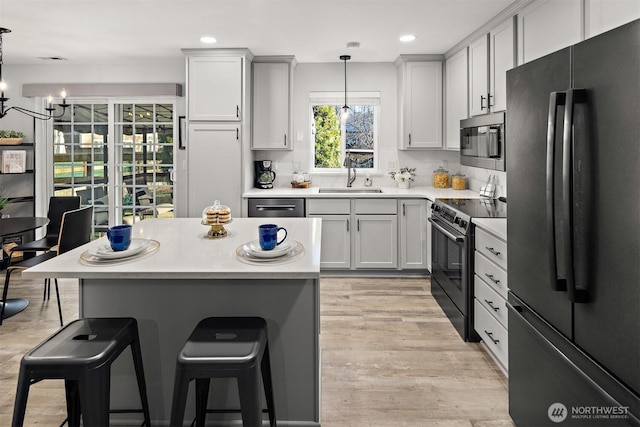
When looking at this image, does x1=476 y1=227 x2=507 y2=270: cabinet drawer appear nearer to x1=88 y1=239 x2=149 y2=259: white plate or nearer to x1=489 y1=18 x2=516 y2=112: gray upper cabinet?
x1=489 y1=18 x2=516 y2=112: gray upper cabinet

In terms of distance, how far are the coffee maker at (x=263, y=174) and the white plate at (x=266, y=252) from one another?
3.03 meters

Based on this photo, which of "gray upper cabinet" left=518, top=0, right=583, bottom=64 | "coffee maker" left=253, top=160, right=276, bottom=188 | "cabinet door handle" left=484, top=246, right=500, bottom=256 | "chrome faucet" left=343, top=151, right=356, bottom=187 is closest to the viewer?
"gray upper cabinet" left=518, top=0, right=583, bottom=64

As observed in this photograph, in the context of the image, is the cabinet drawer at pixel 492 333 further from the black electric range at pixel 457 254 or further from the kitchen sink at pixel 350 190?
the kitchen sink at pixel 350 190

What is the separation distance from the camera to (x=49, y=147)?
17.6ft

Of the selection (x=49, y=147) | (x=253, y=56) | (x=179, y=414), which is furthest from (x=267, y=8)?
(x=49, y=147)

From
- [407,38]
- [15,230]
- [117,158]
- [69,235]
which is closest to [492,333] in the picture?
[407,38]

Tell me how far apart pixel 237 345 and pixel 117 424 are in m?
0.93

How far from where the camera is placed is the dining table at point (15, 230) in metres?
3.47

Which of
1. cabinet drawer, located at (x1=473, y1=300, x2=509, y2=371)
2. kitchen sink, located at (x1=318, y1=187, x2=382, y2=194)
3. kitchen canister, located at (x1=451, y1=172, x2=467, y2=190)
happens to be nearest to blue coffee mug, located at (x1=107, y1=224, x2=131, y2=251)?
cabinet drawer, located at (x1=473, y1=300, x2=509, y2=371)

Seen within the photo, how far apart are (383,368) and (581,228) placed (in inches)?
65.0

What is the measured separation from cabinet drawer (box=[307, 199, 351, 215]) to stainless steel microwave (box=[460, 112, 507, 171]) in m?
1.27

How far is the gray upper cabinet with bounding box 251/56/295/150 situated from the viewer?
15.9ft

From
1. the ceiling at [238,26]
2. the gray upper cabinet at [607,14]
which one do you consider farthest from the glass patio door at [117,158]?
the gray upper cabinet at [607,14]

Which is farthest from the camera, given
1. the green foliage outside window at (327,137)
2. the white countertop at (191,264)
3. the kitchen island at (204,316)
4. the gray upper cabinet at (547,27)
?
the green foliage outside window at (327,137)
